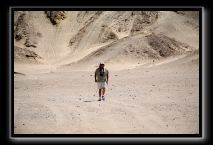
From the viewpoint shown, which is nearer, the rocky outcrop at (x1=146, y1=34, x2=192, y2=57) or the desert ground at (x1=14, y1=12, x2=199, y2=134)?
the desert ground at (x1=14, y1=12, x2=199, y2=134)

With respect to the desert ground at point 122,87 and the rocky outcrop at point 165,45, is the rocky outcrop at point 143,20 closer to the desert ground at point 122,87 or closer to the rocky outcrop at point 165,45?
the desert ground at point 122,87

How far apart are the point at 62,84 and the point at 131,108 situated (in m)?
9.10

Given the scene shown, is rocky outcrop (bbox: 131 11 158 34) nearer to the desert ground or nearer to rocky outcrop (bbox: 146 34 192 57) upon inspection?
the desert ground

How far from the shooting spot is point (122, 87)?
61.1 feet

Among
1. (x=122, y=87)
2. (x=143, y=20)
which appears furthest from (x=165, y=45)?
(x=122, y=87)

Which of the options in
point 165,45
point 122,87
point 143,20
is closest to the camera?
point 122,87

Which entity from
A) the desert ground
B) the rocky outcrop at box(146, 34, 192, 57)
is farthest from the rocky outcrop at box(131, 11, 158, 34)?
the rocky outcrop at box(146, 34, 192, 57)

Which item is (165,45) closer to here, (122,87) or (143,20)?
(143,20)

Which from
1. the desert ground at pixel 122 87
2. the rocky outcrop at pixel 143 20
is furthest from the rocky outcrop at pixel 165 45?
the rocky outcrop at pixel 143 20

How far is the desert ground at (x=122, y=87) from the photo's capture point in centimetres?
1013

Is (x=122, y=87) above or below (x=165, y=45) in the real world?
below

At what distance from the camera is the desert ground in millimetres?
10134

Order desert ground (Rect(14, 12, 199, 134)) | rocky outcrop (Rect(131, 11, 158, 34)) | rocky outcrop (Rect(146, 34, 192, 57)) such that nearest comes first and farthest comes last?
desert ground (Rect(14, 12, 199, 134)) → rocky outcrop (Rect(146, 34, 192, 57)) → rocky outcrop (Rect(131, 11, 158, 34))
